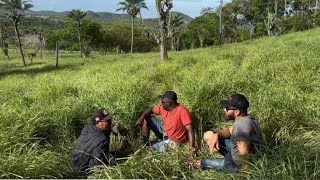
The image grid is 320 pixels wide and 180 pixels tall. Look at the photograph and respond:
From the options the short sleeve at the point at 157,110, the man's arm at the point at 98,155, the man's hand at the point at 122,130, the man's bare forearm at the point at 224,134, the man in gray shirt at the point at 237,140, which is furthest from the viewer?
the short sleeve at the point at 157,110

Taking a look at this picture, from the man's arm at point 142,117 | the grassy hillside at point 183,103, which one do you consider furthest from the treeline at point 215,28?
the man's arm at point 142,117

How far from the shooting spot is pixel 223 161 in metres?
4.49

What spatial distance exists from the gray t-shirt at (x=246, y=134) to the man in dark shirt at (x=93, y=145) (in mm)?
1522

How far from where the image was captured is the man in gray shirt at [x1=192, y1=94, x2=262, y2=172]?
13.4 feet

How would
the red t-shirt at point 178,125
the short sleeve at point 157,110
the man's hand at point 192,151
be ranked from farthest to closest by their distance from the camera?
the short sleeve at point 157,110, the red t-shirt at point 178,125, the man's hand at point 192,151

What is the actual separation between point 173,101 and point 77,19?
53.3 meters

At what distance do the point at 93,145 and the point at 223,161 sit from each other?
1573 millimetres

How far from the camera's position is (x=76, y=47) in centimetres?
6631

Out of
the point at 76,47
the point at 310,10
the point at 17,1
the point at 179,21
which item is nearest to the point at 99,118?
the point at 17,1

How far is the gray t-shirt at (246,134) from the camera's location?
4152 millimetres

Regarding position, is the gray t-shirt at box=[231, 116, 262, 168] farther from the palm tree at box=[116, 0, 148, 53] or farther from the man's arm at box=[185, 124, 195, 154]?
the palm tree at box=[116, 0, 148, 53]

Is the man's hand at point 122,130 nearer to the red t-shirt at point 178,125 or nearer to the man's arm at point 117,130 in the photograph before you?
the man's arm at point 117,130

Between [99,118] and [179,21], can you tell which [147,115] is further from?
[179,21]

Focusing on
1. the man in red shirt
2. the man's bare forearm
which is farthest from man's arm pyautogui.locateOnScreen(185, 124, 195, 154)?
the man's bare forearm
